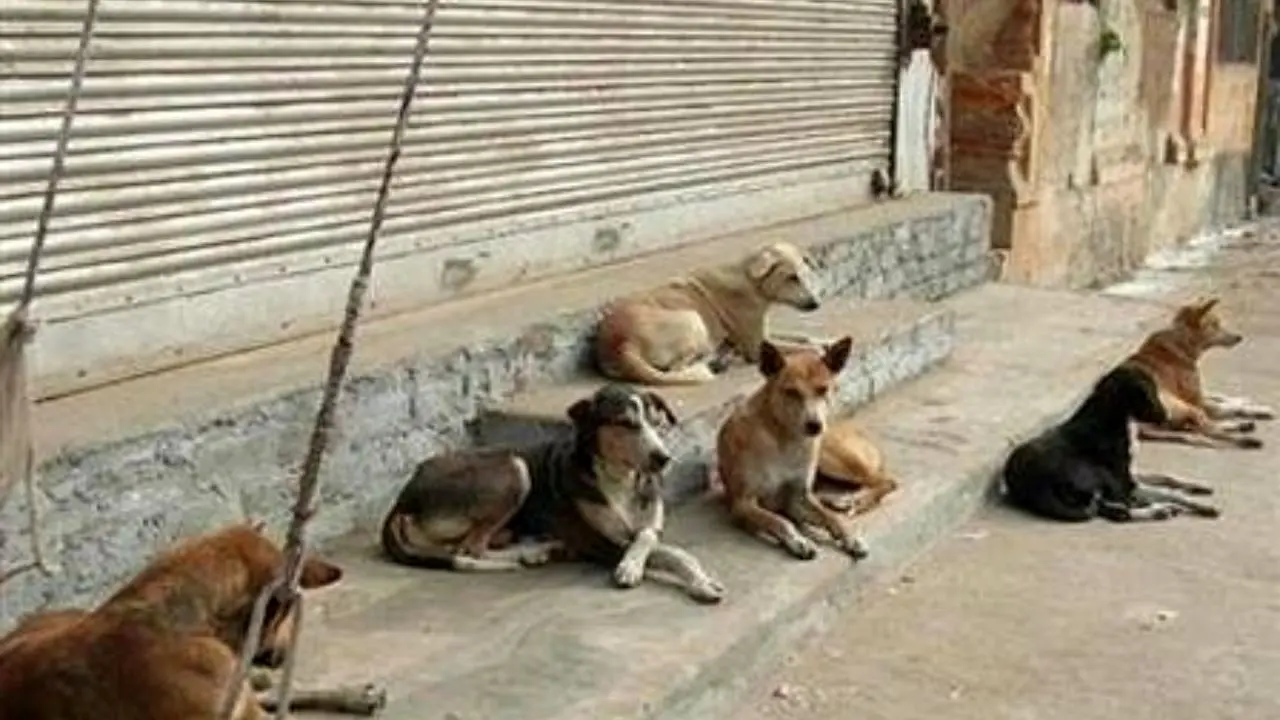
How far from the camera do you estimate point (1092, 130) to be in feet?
47.5

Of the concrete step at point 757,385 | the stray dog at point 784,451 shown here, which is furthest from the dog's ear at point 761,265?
the stray dog at point 784,451

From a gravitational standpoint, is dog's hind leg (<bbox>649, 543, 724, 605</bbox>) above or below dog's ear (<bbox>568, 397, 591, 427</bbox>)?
below

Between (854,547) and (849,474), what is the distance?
1.91 ft

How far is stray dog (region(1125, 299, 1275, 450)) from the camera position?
8578 mm

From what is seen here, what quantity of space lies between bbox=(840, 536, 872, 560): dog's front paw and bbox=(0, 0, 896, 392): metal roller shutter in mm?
1892

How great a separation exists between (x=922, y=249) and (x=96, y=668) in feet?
25.7

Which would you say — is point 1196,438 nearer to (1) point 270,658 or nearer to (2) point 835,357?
(2) point 835,357

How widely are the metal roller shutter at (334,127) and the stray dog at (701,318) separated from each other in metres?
0.66

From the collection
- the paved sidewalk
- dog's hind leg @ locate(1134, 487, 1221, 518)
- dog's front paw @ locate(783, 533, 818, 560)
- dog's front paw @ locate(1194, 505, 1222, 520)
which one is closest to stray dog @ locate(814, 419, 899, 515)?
the paved sidewalk

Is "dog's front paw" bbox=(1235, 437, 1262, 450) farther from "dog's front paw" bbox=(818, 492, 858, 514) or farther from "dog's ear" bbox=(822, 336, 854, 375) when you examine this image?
"dog's ear" bbox=(822, 336, 854, 375)

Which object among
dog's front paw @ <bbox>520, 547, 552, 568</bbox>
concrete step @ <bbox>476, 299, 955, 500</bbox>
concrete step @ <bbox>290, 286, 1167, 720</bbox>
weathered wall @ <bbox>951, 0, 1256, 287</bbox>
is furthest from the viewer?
weathered wall @ <bbox>951, 0, 1256, 287</bbox>

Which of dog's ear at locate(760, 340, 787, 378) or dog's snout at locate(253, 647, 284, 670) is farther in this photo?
dog's ear at locate(760, 340, 787, 378)

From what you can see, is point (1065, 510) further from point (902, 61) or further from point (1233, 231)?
point (1233, 231)

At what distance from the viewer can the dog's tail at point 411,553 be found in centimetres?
526
